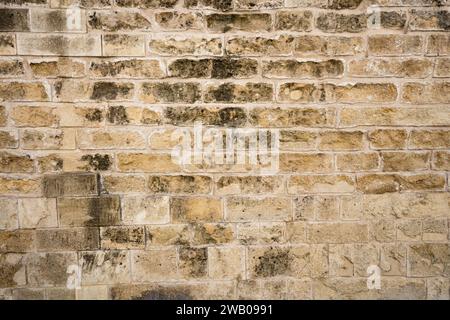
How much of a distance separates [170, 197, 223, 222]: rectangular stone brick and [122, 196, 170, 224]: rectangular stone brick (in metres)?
0.05

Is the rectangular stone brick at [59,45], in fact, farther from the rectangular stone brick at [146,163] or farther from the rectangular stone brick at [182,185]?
the rectangular stone brick at [182,185]

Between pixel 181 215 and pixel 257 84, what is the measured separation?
3.22 ft

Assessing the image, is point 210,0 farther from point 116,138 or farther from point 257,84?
point 116,138

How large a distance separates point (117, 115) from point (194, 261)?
3.54ft

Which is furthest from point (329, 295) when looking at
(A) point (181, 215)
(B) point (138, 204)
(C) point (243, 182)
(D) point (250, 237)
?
(B) point (138, 204)

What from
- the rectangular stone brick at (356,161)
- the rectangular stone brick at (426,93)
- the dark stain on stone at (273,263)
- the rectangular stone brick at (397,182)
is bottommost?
the dark stain on stone at (273,263)

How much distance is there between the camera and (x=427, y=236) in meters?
2.22

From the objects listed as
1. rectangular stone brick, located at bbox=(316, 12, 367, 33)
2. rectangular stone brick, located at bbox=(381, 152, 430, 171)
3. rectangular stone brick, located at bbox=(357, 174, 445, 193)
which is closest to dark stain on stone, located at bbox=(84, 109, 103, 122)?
rectangular stone brick, located at bbox=(316, 12, 367, 33)

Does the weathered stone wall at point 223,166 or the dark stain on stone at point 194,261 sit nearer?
the weathered stone wall at point 223,166

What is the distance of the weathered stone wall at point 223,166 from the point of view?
2094mm

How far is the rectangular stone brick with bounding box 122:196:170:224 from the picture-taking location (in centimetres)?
219

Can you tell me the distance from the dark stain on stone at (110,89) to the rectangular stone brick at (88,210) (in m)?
0.66

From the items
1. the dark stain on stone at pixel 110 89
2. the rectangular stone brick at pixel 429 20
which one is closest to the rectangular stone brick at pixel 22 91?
the dark stain on stone at pixel 110 89

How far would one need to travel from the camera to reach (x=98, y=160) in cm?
216
